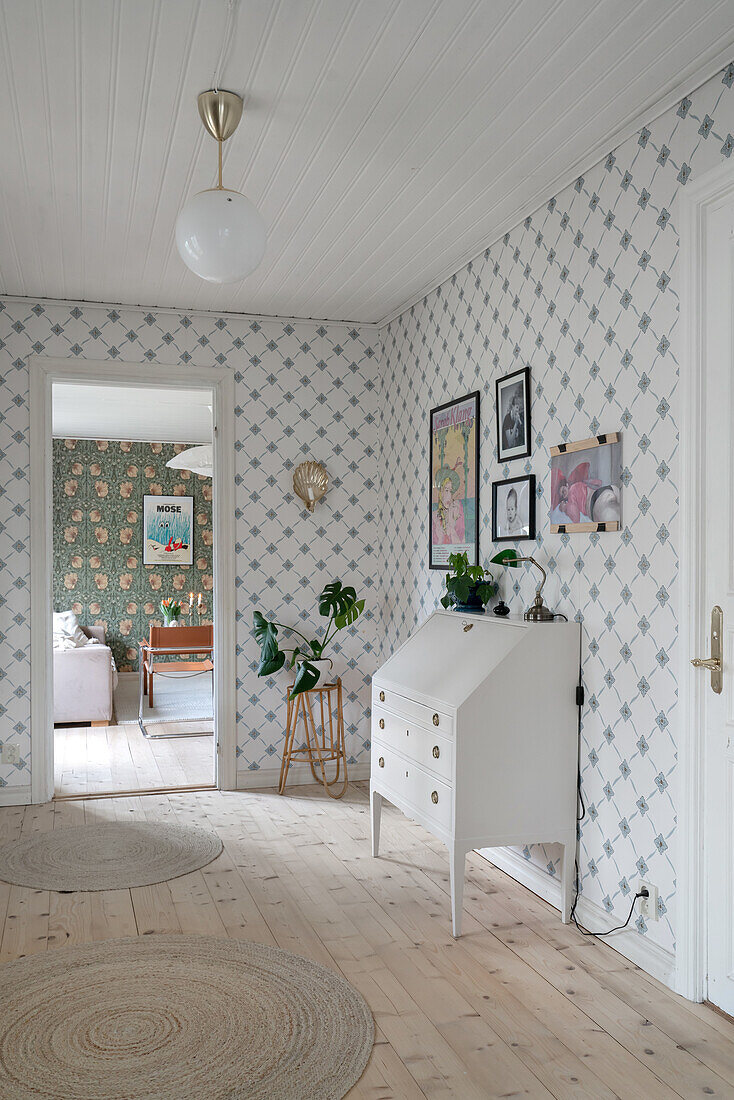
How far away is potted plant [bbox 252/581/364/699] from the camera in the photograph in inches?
184

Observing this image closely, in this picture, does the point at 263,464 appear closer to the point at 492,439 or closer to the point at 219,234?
the point at 492,439

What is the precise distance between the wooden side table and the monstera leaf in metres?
0.40

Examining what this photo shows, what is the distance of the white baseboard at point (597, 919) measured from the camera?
2641 millimetres

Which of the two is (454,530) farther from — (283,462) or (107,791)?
(107,791)

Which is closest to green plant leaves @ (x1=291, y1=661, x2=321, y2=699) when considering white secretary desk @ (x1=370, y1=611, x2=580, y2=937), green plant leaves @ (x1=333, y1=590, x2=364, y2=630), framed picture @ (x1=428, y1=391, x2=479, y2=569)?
green plant leaves @ (x1=333, y1=590, x2=364, y2=630)

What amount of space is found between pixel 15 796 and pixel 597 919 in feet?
9.87

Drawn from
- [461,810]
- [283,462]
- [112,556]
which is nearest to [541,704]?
[461,810]

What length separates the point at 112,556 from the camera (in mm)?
9398

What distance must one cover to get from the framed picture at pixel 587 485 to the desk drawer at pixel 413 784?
102cm

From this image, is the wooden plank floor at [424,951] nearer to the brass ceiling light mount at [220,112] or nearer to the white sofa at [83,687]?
the brass ceiling light mount at [220,112]

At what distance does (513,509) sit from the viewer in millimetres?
3609

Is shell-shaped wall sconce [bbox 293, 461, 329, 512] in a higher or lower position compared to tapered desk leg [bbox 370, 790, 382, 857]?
higher

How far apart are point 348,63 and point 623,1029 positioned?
2.71 metres

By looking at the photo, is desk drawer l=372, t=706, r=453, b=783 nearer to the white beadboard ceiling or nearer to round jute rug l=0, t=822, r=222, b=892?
round jute rug l=0, t=822, r=222, b=892
